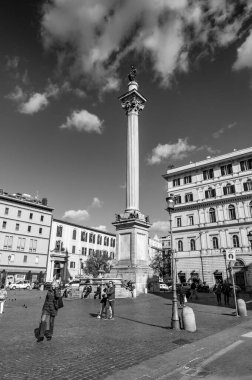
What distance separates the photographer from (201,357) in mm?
6715

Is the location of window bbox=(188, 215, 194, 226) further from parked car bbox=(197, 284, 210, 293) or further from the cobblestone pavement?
the cobblestone pavement

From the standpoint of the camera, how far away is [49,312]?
8422 millimetres

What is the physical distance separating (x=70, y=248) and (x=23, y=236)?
1250cm

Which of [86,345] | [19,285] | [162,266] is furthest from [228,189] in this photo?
[86,345]

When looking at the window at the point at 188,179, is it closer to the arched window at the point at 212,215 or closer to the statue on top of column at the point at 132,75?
the arched window at the point at 212,215

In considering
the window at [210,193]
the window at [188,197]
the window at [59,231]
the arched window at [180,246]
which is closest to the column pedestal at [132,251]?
the arched window at [180,246]

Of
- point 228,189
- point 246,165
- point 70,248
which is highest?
point 246,165

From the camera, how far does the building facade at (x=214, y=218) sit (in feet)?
140

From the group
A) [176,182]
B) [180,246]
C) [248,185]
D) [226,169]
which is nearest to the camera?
[248,185]

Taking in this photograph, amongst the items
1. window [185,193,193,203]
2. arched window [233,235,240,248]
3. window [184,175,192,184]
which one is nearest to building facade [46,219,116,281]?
window [185,193,193,203]

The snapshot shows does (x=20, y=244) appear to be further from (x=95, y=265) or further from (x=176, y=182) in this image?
(x=176, y=182)

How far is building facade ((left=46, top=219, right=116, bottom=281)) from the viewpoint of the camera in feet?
201

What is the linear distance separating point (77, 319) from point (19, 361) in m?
6.52

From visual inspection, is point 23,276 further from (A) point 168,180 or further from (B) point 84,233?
(A) point 168,180
